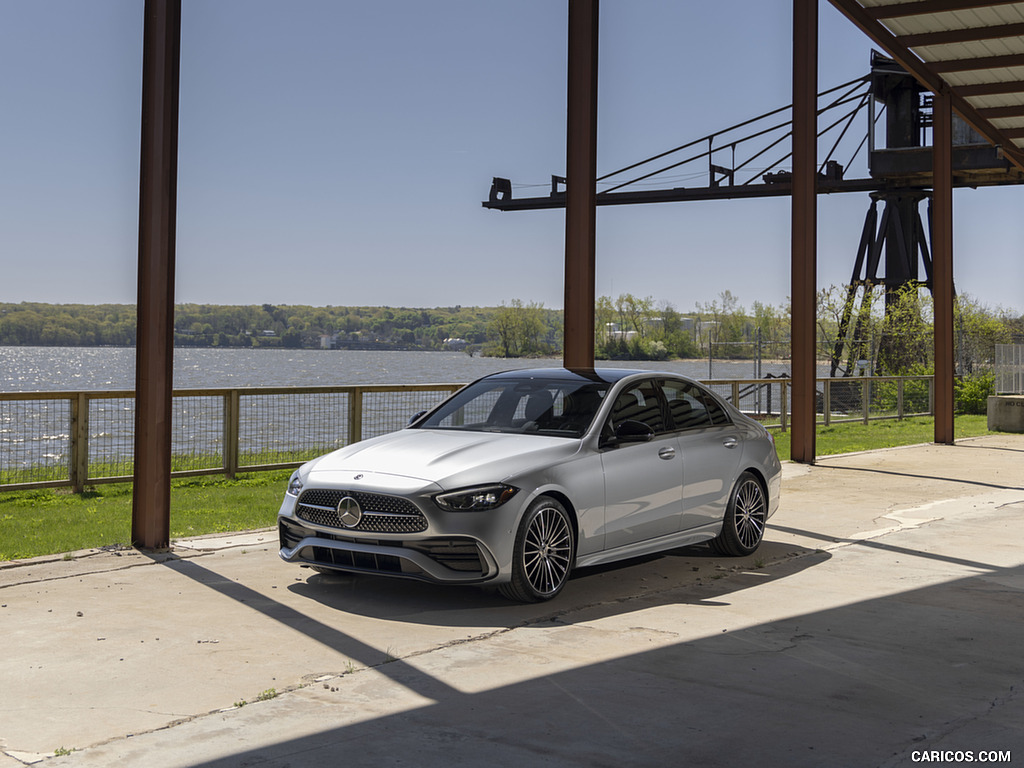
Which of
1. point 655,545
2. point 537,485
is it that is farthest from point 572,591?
point 537,485

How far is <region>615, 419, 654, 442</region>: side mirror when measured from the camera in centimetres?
751

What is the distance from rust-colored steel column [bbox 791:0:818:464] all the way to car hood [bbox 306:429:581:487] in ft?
31.8

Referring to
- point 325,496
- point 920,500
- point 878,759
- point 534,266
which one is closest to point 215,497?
point 325,496

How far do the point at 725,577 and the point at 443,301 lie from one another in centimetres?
7645

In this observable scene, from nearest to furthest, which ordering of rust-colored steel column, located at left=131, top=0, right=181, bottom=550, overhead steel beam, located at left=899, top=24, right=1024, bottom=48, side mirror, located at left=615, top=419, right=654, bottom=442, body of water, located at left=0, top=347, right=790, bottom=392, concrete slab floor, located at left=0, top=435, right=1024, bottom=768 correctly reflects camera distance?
concrete slab floor, located at left=0, top=435, right=1024, bottom=768
side mirror, located at left=615, top=419, right=654, bottom=442
rust-colored steel column, located at left=131, top=0, right=181, bottom=550
overhead steel beam, located at left=899, top=24, right=1024, bottom=48
body of water, located at left=0, top=347, right=790, bottom=392

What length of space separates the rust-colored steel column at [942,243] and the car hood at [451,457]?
15309 millimetres

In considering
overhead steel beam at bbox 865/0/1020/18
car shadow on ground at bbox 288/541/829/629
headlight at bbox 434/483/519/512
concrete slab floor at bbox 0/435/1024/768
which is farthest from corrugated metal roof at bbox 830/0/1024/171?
headlight at bbox 434/483/519/512

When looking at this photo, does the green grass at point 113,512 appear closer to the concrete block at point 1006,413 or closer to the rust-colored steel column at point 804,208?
the rust-colored steel column at point 804,208

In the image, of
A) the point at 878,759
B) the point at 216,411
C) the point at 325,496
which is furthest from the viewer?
A: the point at 216,411

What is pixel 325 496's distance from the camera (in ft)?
22.6

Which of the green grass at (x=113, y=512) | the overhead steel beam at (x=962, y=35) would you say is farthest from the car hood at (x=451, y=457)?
the overhead steel beam at (x=962, y=35)

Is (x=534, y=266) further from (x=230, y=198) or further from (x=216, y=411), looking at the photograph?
(x=216, y=411)

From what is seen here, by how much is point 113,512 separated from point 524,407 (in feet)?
18.0

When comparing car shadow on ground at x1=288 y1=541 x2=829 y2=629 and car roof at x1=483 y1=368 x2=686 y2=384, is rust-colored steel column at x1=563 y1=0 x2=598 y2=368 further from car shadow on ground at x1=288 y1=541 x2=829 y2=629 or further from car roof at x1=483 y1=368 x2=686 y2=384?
car shadow on ground at x1=288 y1=541 x2=829 y2=629
